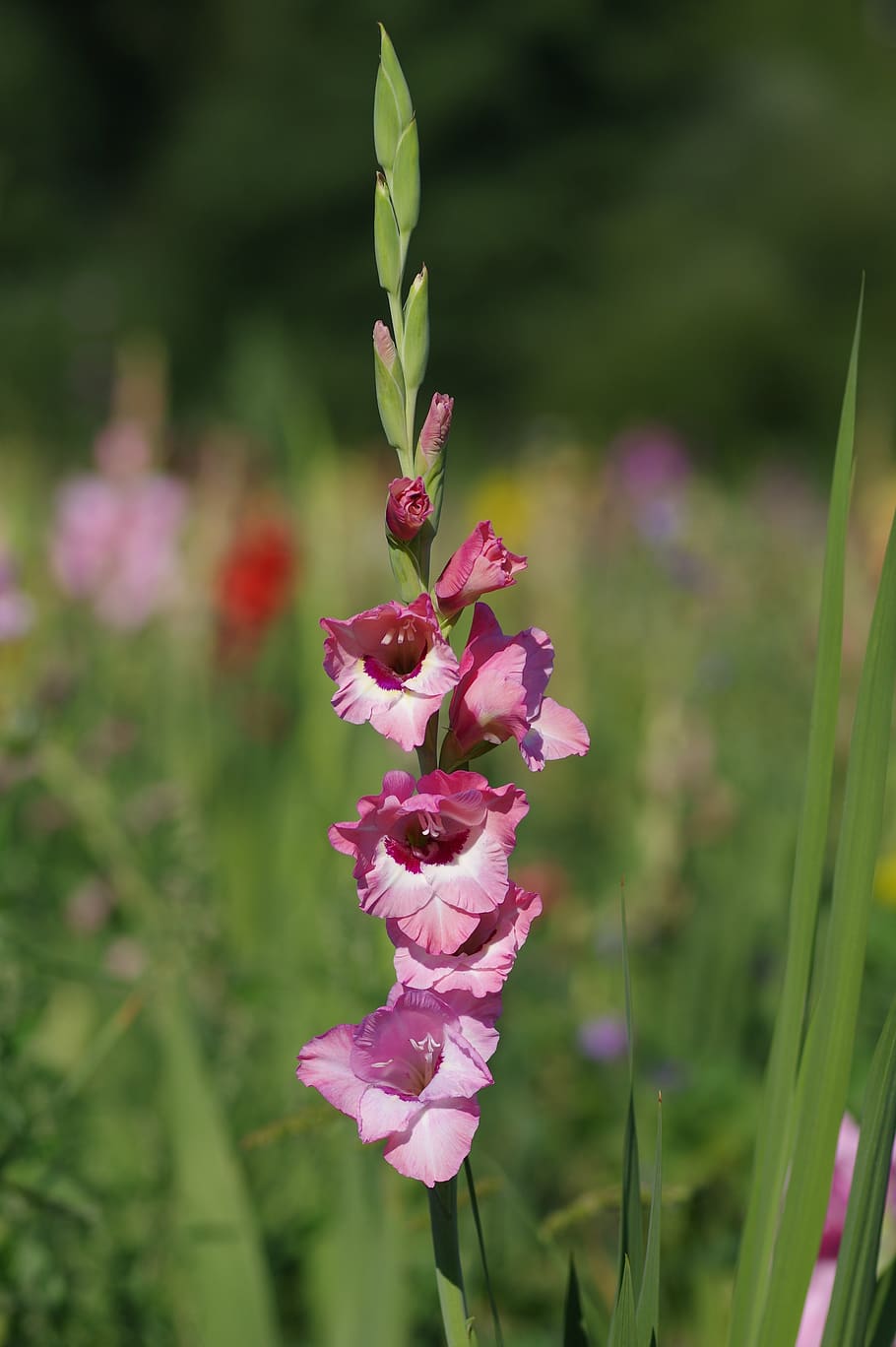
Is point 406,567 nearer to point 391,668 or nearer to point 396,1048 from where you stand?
point 391,668

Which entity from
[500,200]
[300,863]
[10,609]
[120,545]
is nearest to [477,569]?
[10,609]

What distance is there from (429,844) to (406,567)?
0.32 ft

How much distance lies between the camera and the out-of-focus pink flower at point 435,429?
443 millimetres

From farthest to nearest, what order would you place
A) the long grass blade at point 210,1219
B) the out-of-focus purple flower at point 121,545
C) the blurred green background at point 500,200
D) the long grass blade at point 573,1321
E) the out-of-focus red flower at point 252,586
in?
the blurred green background at point 500,200 → the out-of-focus red flower at point 252,586 → the out-of-focus purple flower at point 121,545 → the long grass blade at point 210,1219 → the long grass blade at point 573,1321

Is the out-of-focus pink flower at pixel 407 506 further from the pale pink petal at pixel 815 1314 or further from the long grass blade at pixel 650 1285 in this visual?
the pale pink petal at pixel 815 1314

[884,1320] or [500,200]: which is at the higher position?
[500,200]

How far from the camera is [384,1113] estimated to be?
0.45 m

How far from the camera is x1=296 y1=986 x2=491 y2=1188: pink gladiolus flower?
438mm

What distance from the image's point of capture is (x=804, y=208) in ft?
50.8

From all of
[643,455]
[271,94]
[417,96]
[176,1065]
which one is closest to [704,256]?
[417,96]

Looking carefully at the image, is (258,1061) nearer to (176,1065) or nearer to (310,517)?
(176,1065)

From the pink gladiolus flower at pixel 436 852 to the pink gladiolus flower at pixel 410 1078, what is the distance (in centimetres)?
3

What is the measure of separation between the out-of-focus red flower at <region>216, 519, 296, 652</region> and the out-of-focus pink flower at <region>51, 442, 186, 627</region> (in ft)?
1.23

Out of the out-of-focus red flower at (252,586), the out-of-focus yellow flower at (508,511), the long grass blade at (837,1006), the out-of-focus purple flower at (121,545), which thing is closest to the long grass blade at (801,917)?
the long grass blade at (837,1006)
